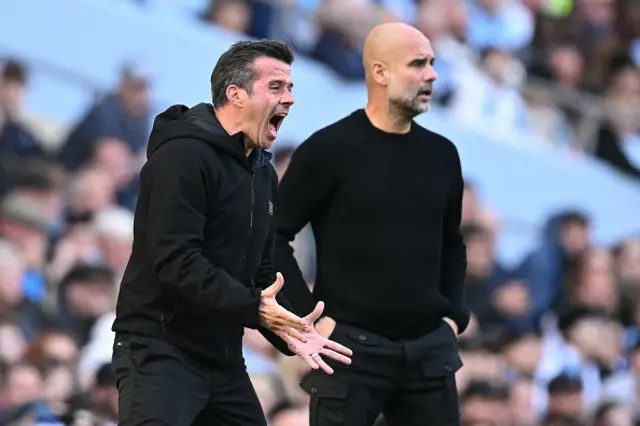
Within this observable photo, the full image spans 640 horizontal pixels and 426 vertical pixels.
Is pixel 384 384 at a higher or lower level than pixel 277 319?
lower

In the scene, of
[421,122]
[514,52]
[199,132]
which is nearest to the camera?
[199,132]

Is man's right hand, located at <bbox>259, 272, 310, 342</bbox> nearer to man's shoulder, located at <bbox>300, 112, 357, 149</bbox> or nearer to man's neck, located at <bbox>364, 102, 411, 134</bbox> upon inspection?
man's shoulder, located at <bbox>300, 112, 357, 149</bbox>

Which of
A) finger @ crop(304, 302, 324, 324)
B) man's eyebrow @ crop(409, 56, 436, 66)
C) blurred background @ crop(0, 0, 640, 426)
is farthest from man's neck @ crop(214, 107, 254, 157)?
blurred background @ crop(0, 0, 640, 426)

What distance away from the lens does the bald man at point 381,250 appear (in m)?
5.82

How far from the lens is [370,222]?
5.83m

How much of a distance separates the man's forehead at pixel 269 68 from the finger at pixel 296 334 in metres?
0.78

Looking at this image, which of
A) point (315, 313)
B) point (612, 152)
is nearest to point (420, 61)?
point (315, 313)

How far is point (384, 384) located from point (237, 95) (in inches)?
50.3

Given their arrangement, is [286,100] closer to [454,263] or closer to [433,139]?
[433,139]

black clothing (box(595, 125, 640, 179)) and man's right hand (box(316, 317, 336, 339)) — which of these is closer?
man's right hand (box(316, 317, 336, 339))

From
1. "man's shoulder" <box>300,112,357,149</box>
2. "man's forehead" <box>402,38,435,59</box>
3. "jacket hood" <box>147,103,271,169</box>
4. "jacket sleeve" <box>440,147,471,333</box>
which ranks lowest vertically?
"jacket sleeve" <box>440,147,471,333</box>

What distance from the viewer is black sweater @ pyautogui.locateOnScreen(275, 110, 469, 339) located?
582 cm

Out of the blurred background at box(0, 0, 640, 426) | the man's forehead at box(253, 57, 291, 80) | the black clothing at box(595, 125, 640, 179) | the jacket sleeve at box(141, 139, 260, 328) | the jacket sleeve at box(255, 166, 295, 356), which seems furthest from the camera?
the black clothing at box(595, 125, 640, 179)

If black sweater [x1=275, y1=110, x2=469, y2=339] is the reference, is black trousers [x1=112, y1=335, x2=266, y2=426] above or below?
below
